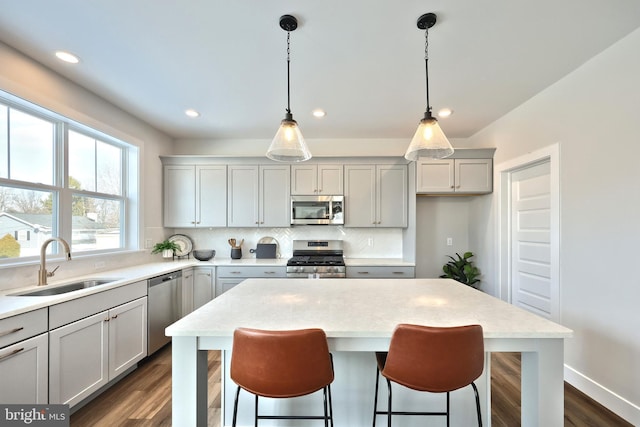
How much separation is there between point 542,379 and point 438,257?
2.91 m

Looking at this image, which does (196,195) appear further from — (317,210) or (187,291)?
(317,210)

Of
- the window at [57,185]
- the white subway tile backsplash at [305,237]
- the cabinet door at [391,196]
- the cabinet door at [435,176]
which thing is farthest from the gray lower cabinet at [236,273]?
the cabinet door at [435,176]

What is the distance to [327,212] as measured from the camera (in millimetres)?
3727

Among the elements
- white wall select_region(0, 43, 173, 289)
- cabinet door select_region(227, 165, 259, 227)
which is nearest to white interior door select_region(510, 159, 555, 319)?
cabinet door select_region(227, 165, 259, 227)

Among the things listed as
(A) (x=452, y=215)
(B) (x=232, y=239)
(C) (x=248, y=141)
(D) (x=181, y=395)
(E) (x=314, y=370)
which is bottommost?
(D) (x=181, y=395)

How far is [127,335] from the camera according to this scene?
7.77ft

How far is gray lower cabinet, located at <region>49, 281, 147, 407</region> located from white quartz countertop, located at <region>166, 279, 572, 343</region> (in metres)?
1.10

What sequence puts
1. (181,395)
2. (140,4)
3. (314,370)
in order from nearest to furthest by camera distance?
(314,370)
(181,395)
(140,4)

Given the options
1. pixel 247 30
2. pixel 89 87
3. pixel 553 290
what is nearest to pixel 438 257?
pixel 553 290

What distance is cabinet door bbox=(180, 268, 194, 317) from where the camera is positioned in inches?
130

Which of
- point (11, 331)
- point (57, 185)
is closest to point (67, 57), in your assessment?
point (57, 185)

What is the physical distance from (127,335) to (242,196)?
6.60 feet

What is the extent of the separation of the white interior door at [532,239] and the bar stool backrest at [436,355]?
A: 6.53ft

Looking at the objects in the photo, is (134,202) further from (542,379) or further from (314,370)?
(542,379)
